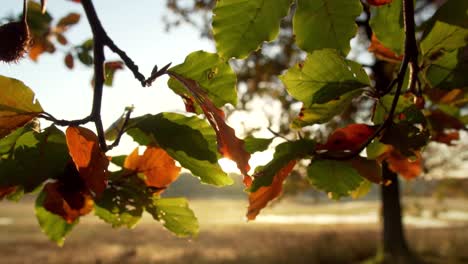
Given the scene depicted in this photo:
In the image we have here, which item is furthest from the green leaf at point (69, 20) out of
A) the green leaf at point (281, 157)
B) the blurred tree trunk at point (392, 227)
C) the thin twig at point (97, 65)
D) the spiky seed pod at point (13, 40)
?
the blurred tree trunk at point (392, 227)

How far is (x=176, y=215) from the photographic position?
0.65 meters

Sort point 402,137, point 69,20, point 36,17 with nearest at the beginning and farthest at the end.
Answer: point 402,137, point 36,17, point 69,20

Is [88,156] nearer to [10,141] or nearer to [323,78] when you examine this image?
[10,141]

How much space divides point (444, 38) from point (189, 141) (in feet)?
1.03

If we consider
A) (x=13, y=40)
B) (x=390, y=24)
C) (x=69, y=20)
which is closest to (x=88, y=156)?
Answer: (x=13, y=40)

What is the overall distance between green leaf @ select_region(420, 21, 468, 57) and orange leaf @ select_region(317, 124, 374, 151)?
4.9 inches

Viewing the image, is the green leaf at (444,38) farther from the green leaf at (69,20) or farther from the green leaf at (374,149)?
the green leaf at (69,20)

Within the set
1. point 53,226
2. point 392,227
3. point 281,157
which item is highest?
point 281,157

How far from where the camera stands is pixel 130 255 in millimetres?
10625

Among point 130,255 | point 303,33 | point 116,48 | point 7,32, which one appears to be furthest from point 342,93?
point 130,255

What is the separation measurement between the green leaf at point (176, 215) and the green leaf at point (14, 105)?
0.76 feet

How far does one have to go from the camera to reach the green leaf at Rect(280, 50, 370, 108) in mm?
506

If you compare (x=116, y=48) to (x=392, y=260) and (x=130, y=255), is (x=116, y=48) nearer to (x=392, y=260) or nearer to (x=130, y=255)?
(x=392, y=260)

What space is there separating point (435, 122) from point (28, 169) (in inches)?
24.6
